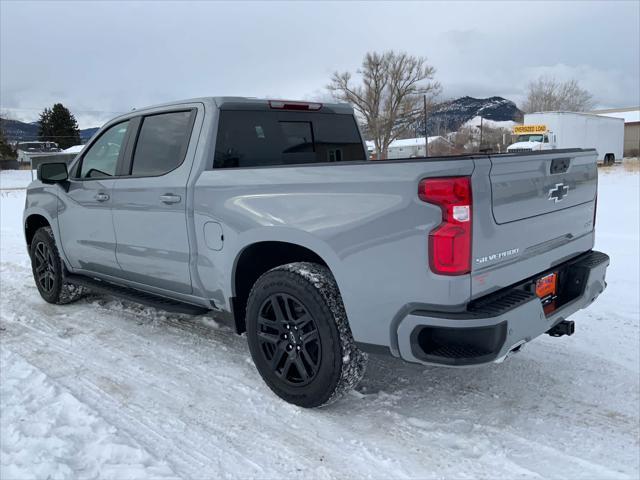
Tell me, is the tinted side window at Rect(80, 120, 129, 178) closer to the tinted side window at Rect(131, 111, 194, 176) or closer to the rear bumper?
the tinted side window at Rect(131, 111, 194, 176)

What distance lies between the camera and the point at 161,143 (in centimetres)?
416

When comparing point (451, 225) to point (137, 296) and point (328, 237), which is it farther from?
point (137, 296)

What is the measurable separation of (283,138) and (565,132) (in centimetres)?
3597

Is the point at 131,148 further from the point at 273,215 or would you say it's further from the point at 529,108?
the point at 529,108

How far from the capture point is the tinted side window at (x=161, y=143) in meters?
3.95

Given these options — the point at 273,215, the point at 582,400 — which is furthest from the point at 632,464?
the point at 273,215

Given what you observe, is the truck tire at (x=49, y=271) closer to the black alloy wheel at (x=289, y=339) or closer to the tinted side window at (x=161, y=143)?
the tinted side window at (x=161, y=143)

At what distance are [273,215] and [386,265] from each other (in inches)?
32.2

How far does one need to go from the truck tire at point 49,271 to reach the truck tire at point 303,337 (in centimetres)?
290

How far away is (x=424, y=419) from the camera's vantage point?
3.20 m

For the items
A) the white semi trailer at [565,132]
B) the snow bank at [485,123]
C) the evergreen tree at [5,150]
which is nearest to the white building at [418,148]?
the snow bank at [485,123]

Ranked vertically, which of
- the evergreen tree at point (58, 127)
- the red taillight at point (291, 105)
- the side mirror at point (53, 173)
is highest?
the evergreen tree at point (58, 127)

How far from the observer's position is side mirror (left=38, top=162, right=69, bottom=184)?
4.90 m

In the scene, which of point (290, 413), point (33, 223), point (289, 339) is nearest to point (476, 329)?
point (289, 339)
